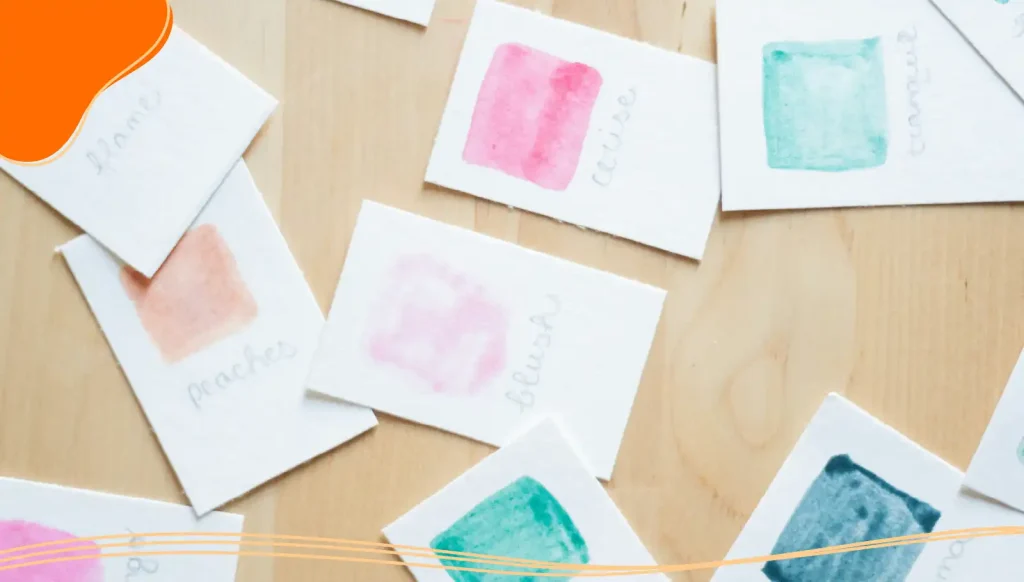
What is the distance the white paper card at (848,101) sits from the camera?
50cm

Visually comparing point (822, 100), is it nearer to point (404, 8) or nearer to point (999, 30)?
point (999, 30)

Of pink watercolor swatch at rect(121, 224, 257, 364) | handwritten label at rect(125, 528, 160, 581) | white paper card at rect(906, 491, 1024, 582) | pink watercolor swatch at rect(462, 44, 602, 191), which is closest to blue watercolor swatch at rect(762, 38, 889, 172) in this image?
pink watercolor swatch at rect(462, 44, 602, 191)

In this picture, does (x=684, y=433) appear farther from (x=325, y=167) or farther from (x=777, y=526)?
(x=325, y=167)

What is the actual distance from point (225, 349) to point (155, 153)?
0.12 meters

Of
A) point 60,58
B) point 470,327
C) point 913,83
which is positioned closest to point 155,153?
point 60,58

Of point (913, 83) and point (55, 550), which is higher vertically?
point (913, 83)

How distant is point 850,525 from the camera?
0.51 meters

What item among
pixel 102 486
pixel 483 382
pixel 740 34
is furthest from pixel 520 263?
pixel 102 486

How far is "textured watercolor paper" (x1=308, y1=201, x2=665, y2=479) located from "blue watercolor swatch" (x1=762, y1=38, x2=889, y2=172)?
12cm

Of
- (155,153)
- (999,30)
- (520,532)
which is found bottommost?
(520,532)

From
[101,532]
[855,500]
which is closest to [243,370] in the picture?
[101,532]

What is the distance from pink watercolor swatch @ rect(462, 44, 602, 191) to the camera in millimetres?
502

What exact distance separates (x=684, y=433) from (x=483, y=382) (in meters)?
0.13

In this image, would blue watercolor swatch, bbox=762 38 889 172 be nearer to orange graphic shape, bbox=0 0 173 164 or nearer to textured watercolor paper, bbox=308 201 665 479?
textured watercolor paper, bbox=308 201 665 479
